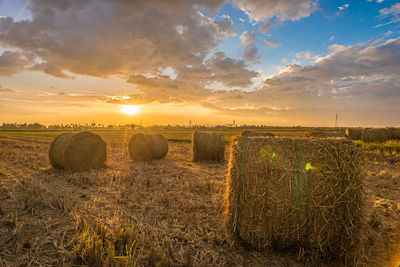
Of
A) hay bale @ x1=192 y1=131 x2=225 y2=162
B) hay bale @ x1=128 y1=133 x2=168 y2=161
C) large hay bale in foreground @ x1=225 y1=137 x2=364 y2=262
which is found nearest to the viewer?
large hay bale in foreground @ x1=225 y1=137 x2=364 y2=262

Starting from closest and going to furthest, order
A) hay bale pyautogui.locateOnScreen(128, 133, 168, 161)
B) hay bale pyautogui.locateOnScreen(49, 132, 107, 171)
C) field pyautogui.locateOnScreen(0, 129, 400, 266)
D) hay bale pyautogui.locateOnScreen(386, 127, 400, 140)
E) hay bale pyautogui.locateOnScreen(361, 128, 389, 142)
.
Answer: field pyautogui.locateOnScreen(0, 129, 400, 266) < hay bale pyautogui.locateOnScreen(49, 132, 107, 171) < hay bale pyautogui.locateOnScreen(128, 133, 168, 161) < hay bale pyautogui.locateOnScreen(361, 128, 389, 142) < hay bale pyautogui.locateOnScreen(386, 127, 400, 140)

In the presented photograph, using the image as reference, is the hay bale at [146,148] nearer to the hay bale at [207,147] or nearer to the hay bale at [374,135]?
the hay bale at [207,147]

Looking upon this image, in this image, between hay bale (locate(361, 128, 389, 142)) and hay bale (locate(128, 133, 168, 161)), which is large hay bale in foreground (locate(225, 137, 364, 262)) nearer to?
hay bale (locate(128, 133, 168, 161))

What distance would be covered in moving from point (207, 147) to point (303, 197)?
28.2ft

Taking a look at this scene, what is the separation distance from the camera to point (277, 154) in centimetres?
341

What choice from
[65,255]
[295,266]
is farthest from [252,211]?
[65,255]

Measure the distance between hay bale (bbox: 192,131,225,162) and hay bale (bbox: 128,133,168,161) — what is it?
198 centimetres

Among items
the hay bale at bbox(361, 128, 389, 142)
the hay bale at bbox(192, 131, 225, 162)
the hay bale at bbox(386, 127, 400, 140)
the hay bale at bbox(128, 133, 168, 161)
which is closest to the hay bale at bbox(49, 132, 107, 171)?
the hay bale at bbox(128, 133, 168, 161)

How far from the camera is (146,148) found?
11555mm

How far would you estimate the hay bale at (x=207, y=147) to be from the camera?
38.5 feet

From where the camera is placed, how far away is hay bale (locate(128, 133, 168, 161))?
11570 millimetres

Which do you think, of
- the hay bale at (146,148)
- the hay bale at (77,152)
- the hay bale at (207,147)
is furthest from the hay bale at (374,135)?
the hay bale at (77,152)

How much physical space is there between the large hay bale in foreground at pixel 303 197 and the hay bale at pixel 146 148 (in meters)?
8.76

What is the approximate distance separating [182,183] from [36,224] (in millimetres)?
3860
